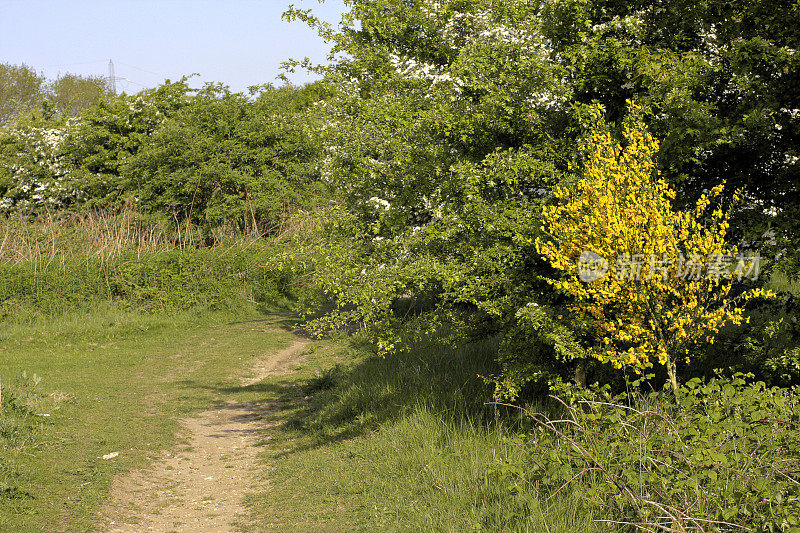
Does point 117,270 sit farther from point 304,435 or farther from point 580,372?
point 580,372

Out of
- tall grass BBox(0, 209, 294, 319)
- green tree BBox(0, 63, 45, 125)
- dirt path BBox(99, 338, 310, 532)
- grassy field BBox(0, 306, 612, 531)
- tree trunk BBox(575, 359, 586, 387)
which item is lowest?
dirt path BBox(99, 338, 310, 532)

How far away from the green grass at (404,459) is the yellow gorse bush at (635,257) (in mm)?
1466

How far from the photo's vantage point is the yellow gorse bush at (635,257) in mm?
5441

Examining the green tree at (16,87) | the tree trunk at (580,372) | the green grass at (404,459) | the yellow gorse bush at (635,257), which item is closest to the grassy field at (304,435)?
the green grass at (404,459)

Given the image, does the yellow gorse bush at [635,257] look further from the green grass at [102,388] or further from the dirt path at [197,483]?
the green grass at [102,388]

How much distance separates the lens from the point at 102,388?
11.6 m

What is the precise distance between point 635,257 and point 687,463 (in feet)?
5.31

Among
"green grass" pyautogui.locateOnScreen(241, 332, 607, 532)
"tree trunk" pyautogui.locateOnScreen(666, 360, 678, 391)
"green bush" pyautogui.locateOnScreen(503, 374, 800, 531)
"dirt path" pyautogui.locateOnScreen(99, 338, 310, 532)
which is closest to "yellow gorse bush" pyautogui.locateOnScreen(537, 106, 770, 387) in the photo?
"tree trunk" pyautogui.locateOnScreen(666, 360, 678, 391)

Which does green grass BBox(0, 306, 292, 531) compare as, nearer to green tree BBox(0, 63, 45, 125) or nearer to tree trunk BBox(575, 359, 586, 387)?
tree trunk BBox(575, 359, 586, 387)

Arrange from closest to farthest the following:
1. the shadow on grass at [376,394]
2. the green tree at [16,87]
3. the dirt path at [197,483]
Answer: the dirt path at [197,483] → the shadow on grass at [376,394] → the green tree at [16,87]

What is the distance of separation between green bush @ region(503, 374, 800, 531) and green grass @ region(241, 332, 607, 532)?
0.83 ft

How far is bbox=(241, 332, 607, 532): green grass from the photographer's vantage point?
5398 mm

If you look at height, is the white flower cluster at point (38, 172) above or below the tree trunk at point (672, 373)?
above

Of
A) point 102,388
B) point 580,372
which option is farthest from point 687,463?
point 102,388
